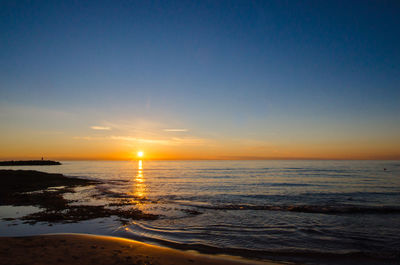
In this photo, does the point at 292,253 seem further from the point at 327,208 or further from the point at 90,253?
the point at 327,208

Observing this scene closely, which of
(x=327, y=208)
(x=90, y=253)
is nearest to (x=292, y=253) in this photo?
(x=90, y=253)

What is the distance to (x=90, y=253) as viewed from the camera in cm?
903

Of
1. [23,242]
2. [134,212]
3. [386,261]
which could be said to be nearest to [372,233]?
[386,261]

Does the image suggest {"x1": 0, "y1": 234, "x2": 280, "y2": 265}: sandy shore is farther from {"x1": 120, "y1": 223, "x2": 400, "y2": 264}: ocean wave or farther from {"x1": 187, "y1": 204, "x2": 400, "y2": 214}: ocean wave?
{"x1": 187, "y1": 204, "x2": 400, "y2": 214}: ocean wave

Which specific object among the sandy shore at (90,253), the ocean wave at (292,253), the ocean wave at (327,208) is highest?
the sandy shore at (90,253)

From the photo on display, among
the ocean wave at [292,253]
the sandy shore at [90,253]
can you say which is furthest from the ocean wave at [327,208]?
the sandy shore at [90,253]

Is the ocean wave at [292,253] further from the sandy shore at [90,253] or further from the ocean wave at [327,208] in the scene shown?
the ocean wave at [327,208]

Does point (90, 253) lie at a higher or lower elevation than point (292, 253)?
higher

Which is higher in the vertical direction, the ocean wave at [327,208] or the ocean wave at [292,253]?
the ocean wave at [292,253]

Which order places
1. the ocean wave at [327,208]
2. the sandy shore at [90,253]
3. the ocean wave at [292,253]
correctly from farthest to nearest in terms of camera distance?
the ocean wave at [327,208], the ocean wave at [292,253], the sandy shore at [90,253]

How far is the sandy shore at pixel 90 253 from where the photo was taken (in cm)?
832

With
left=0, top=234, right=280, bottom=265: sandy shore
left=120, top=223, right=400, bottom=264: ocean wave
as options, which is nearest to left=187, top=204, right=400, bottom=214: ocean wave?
left=120, top=223, right=400, bottom=264: ocean wave

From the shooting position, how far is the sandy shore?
8.32 metres

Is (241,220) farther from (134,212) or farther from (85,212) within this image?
(85,212)
